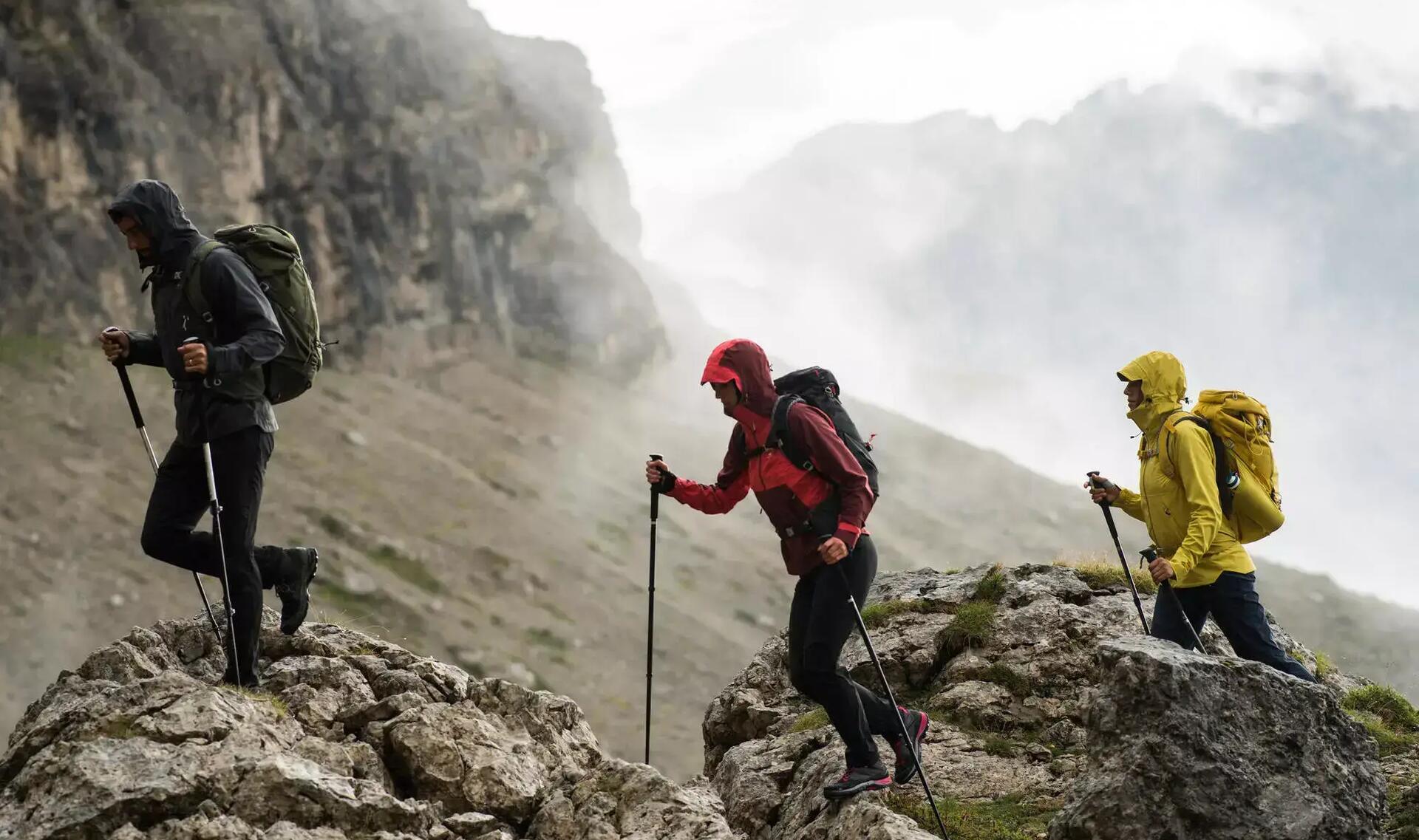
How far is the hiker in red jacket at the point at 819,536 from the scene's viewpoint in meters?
8.75

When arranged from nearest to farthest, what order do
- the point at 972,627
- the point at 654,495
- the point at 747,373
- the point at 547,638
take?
1. the point at 747,373
2. the point at 654,495
3. the point at 972,627
4. the point at 547,638

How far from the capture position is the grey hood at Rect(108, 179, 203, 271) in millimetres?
8719

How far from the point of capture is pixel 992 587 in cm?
1423

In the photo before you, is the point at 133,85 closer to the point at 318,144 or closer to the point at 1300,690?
the point at 318,144

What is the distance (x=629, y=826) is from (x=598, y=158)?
152 metres

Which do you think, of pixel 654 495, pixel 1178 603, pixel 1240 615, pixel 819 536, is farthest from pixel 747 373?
pixel 1240 615

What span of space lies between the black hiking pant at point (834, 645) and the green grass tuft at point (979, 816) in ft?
2.10

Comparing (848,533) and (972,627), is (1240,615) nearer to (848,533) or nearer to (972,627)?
(848,533)

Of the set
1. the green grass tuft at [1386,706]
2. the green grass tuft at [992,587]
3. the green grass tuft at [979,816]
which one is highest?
the green grass tuft at [1386,706]

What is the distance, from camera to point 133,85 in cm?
9212

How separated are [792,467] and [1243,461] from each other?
3.69 m

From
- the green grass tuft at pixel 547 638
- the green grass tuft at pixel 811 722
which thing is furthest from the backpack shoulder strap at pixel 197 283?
the green grass tuft at pixel 547 638

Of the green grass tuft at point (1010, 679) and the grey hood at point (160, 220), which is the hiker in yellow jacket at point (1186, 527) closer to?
the green grass tuft at point (1010, 679)

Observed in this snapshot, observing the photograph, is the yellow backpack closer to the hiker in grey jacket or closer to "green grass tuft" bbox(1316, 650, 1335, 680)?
"green grass tuft" bbox(1316, 650, 1335, 680)
